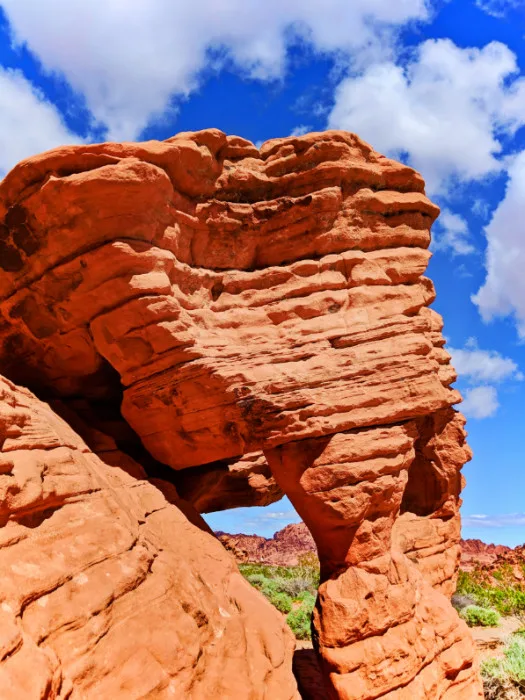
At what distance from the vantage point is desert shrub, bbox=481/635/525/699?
10.9m

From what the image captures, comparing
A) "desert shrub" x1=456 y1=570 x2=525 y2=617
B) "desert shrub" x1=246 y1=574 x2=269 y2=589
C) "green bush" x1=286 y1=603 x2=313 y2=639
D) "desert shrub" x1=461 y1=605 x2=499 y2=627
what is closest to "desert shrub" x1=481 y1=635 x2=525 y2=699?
"desert shrub" x1=461 y1=605 x2=499 y2=627

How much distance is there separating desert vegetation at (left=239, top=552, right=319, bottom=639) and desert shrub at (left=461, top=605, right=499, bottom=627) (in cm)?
496

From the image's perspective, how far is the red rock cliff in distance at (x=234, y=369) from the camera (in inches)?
297

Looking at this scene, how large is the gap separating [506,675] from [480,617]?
205 inches

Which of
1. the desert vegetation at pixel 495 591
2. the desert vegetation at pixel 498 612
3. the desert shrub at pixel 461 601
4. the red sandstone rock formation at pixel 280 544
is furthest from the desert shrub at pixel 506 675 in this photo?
the red sandstone rock formation at pixel 280 544

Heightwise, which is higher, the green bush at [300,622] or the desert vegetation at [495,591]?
the desert vegetation at [495,591]

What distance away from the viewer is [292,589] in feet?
65.6

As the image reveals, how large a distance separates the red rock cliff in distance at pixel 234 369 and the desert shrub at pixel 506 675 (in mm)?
1675

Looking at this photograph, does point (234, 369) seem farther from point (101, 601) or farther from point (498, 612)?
point (498, 612)

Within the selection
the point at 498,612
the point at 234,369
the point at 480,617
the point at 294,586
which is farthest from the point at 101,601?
the point at 498,612

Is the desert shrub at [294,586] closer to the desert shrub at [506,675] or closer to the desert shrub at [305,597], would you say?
the desert shrub at [305,597]

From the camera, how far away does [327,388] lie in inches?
388

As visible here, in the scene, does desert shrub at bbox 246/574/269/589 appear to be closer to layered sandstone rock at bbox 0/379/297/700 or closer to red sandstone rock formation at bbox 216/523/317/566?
layered sandstone rock at bbox 0/379/297/700

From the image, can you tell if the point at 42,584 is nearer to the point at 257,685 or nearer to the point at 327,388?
the point at 257,685
